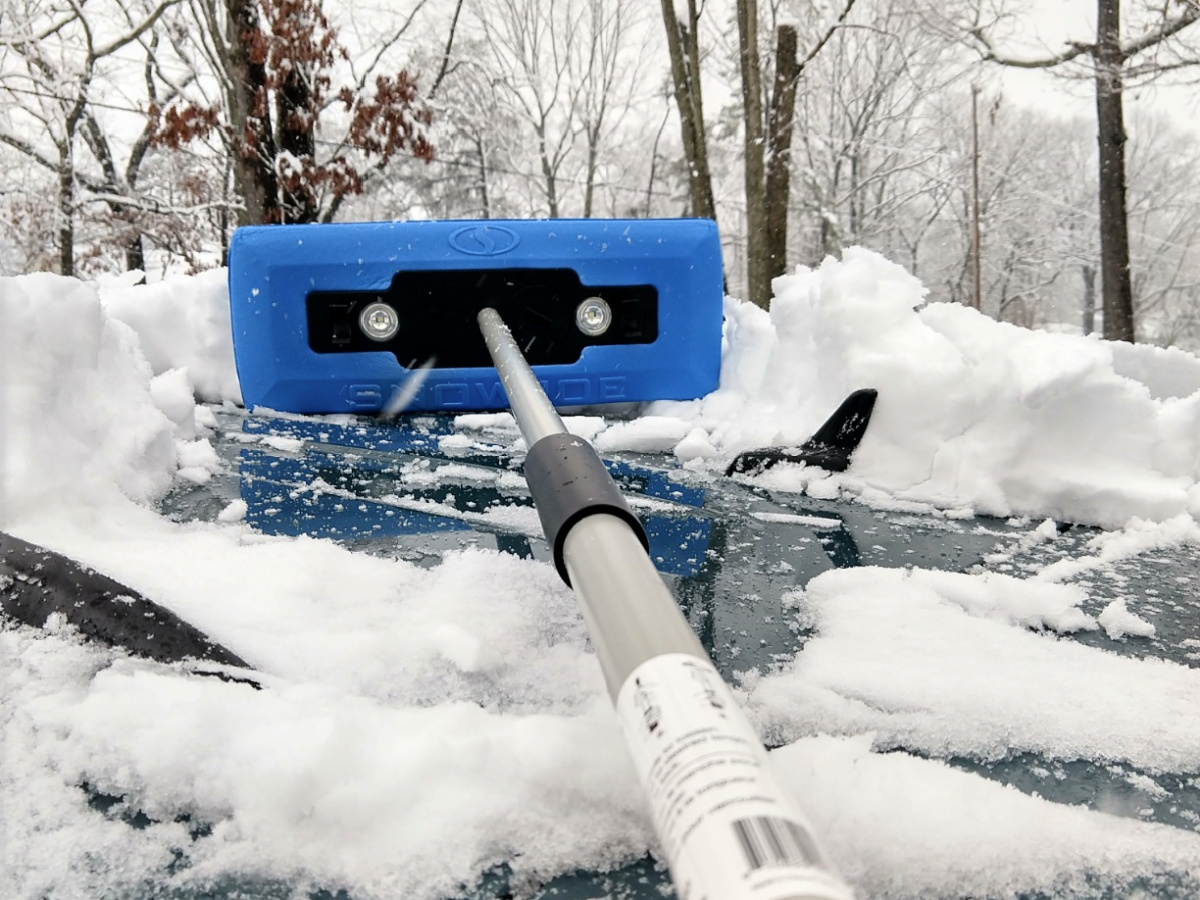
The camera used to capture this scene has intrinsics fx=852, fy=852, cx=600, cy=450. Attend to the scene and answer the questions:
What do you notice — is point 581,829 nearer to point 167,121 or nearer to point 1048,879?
point 1048,879

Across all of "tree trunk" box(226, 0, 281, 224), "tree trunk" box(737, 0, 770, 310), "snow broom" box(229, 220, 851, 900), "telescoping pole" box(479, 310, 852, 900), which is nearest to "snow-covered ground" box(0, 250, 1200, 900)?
"telescoping pole" box(479, 310, 852, 900)

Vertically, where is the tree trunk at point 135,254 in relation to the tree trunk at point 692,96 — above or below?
below

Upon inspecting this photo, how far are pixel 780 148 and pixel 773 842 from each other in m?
7.40

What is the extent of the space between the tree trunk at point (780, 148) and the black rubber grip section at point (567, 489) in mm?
6133

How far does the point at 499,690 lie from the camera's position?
0.78 m

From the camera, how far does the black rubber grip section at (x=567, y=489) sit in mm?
728

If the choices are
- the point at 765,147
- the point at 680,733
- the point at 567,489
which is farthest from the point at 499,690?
the point at 765,147

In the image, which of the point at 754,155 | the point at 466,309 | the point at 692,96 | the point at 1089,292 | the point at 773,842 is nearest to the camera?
the point at 773,842

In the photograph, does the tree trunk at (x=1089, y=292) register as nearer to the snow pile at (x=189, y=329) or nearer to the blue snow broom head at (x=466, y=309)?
the blue snow broom head at (x=466, y=309)

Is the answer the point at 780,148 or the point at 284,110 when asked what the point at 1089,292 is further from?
the point at 284,110

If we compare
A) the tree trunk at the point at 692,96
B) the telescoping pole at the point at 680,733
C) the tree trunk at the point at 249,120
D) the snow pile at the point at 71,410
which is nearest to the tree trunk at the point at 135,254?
the tree trunk at the point at 249,120

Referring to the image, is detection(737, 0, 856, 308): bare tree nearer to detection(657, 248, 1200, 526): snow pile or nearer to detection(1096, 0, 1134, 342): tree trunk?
detection(1096, 0, 1134, 342): tree trunk

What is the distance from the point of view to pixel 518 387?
133 centimetres

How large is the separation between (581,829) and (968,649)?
1.61 ft
